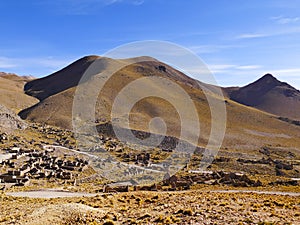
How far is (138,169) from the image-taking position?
49.3 meters

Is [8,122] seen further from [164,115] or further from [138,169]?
[164,115]

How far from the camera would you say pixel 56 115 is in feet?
366

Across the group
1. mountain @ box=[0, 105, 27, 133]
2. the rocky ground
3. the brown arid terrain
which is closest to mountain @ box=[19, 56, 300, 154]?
the brown arid terrain

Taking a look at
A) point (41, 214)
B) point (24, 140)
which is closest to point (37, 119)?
point (24, 140)

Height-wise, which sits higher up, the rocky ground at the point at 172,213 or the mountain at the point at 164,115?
the mountain at the point at 164,115

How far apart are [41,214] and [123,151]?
182ft

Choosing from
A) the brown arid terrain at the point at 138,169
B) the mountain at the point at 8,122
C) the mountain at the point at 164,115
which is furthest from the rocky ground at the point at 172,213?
the mountain at the point at 164,115

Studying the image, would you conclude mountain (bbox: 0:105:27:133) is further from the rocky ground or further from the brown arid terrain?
the rocky ground

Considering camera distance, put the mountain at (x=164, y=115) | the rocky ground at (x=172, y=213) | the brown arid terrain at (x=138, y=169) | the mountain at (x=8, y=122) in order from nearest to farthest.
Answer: the rocky ground at (x=172, y=213) < the brown arid terrain at (x=138, y=169) < the mountain at (x=8, y=122) < the mountain at (x=164, y=115)

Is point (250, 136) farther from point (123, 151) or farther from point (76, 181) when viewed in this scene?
point (76, 181)

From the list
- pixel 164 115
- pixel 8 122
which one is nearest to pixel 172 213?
pixel 8 122

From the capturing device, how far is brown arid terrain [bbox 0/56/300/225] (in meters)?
15.5

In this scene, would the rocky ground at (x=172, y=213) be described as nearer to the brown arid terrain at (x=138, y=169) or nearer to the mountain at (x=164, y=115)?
the brown arid terrain at (x=138, y=169)

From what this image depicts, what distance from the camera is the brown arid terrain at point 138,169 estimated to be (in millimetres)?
15484
